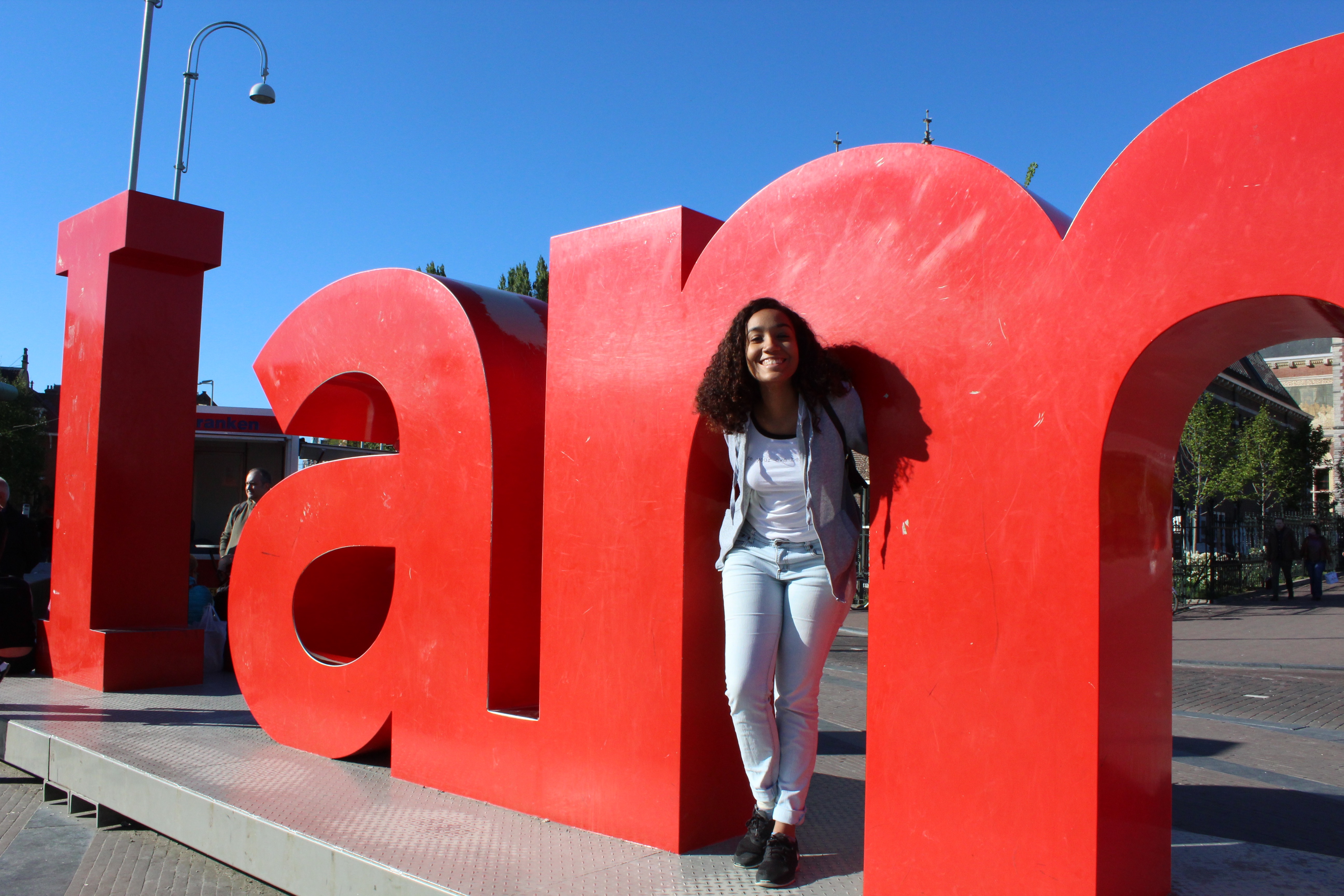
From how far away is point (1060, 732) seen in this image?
2639mm

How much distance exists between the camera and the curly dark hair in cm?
308

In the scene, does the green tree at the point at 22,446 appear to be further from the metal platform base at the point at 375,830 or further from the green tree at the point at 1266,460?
the green tree at the point at 1266,460

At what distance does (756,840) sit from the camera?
322 centimetres

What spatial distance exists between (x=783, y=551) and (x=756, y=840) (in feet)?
3.18

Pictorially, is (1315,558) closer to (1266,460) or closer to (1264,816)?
(1266,460)

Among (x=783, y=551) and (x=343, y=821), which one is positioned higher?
(x=783, y=551)

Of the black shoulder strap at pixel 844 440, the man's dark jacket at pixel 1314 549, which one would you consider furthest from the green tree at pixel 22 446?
the man's dark jacket at pixel 1314 549

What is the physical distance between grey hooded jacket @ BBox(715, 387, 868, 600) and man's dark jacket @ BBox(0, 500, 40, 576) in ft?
20.3

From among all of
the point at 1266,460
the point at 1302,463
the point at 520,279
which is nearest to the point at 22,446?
the point at 520,279

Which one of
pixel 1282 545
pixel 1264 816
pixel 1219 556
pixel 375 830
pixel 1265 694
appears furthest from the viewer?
pixel 1219 556

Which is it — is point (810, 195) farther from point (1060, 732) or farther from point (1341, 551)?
point (1341, 551)

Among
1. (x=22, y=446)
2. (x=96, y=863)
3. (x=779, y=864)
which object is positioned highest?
(x=22, y=446)

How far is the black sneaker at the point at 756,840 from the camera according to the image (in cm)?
322

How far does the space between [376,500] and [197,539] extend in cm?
1241
